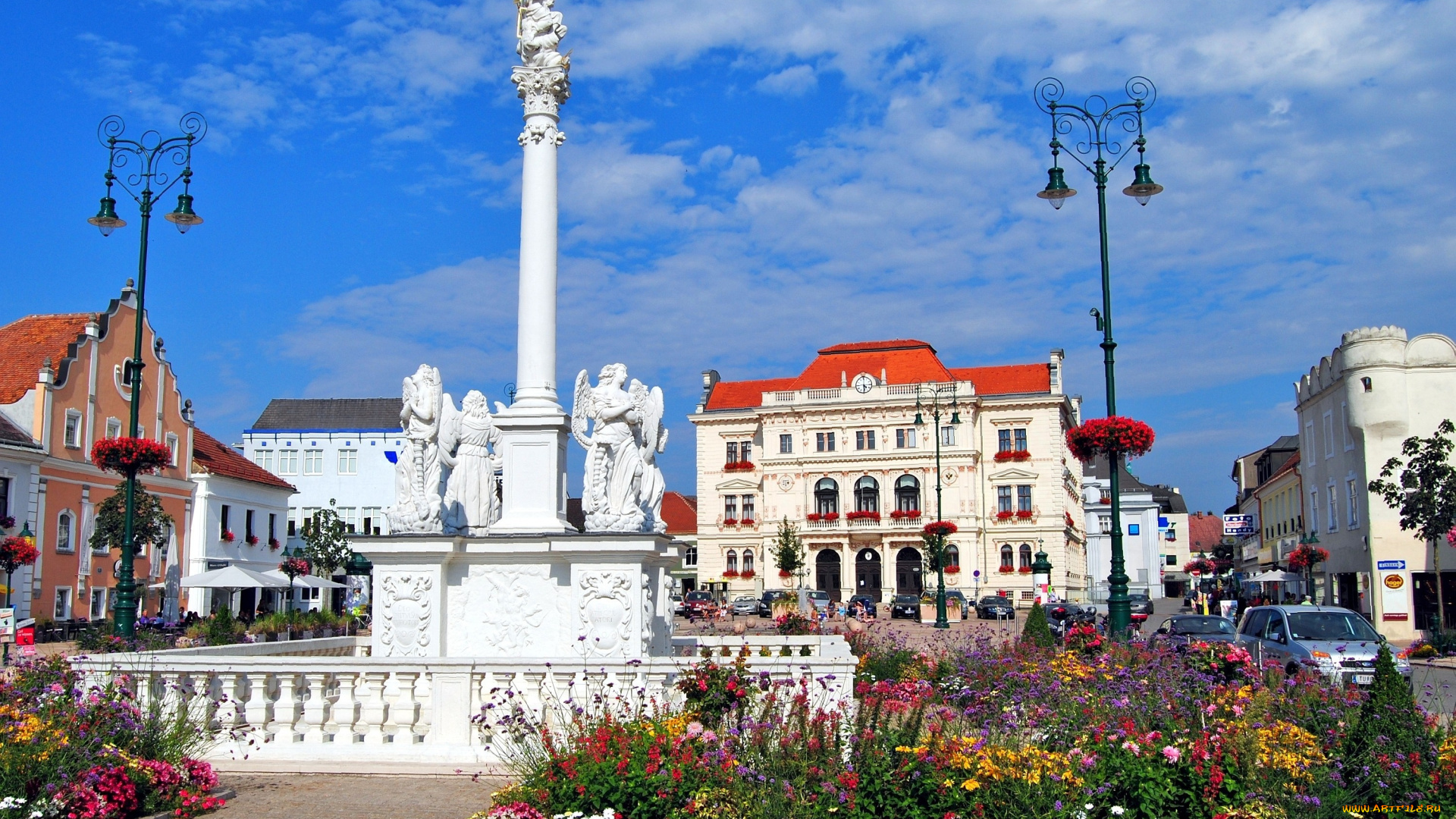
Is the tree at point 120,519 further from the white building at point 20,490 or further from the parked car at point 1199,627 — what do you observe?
the parked car at point 1199,627

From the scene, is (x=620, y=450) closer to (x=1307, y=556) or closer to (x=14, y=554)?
(x=14, y=554)

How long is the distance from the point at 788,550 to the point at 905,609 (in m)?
13.1

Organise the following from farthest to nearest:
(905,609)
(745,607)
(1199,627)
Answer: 1. (745,607)
2. (905,609)
3. (1199,627)

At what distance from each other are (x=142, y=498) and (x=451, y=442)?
27.3 metres

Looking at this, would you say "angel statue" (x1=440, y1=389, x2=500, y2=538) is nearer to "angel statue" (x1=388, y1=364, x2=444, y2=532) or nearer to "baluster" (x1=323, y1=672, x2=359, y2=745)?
"angel statue" (x1=388, y1=364, x2=444, y2=532)

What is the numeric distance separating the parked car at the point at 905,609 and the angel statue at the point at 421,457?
42.0m

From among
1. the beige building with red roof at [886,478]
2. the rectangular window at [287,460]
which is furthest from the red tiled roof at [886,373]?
the rectangular window at [287,460]

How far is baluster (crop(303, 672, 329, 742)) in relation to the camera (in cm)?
987

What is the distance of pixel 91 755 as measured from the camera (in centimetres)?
745

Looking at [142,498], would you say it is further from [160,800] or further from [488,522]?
[160,800]

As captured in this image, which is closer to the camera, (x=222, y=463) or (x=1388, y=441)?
(x=1388, y=441)

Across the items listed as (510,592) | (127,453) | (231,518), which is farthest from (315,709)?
(231,518)

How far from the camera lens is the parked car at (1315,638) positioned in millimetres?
16016

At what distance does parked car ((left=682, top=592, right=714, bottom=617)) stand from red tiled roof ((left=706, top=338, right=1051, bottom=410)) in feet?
52.1
